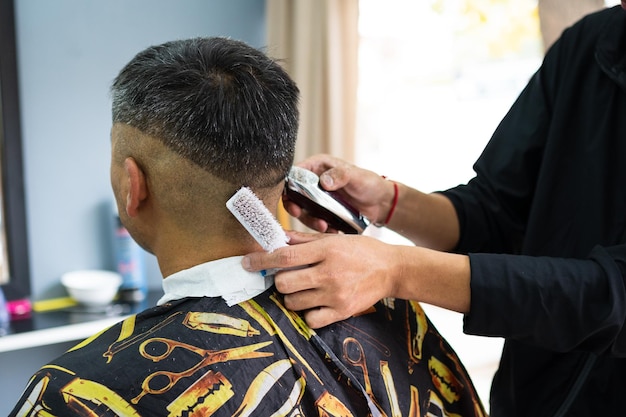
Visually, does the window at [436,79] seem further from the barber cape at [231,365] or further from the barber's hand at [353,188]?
the barber cape at [231,365]

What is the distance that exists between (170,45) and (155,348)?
0.48m

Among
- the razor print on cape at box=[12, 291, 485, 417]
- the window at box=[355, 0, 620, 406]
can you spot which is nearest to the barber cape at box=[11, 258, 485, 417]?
the razor print on cape at box=[12, 291, 485, 417]

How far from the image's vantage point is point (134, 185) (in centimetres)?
111

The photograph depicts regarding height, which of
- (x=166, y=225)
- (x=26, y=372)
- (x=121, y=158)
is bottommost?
(x=26, y=372)

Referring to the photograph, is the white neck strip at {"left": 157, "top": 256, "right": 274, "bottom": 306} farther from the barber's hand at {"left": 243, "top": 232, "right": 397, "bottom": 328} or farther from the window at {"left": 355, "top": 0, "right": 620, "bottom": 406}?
the window at {"left": 355, "top": 0, "right": 620, "bottom": 406}

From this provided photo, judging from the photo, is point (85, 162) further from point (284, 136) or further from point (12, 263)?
point (284, 136)

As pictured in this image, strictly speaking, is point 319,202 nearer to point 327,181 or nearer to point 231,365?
point 327,181

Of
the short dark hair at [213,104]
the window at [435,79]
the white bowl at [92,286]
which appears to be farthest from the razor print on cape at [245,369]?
the window at [435,79]

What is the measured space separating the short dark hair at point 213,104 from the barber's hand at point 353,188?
304mm

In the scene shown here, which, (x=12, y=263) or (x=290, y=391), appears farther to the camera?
(x=12, y=263)

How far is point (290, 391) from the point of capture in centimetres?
106

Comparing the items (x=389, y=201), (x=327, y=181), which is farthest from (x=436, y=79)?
(x=327, y=181)

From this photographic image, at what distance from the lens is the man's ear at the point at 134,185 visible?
1106 millimetres

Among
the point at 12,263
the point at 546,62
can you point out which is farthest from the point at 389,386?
the point at 12,263
